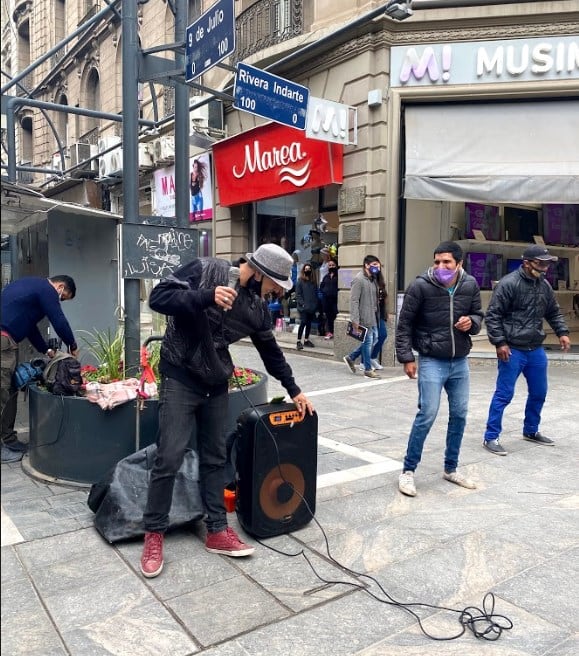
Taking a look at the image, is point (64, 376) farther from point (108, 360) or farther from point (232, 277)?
point (232, 277)

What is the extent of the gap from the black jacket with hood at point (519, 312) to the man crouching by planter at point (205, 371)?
2945 millimetres

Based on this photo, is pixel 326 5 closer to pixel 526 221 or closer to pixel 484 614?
pixel 526 221

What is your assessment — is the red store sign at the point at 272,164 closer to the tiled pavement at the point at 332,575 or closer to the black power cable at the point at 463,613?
the tiled pavement at the point at 332,575

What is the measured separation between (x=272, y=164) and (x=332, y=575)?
1034cm

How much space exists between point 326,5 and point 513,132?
407cm

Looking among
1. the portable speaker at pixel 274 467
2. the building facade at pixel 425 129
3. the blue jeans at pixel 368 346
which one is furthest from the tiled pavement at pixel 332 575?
the building facade at pixel 425 129

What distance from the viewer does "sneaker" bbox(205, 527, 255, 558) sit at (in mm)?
A: 3539

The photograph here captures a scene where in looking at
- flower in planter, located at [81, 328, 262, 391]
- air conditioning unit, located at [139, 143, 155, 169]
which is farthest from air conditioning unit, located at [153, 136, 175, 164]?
flower in planter, located at [81, 328, 262, 391]

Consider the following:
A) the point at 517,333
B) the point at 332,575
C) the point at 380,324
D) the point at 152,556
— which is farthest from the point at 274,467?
the point at 380,324

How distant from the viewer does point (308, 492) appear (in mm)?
3994

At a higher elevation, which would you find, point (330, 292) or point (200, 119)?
point (200, 119)

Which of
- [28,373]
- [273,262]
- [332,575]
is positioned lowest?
[332,575]

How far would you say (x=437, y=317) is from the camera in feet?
15.1

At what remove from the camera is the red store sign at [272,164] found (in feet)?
36.9
